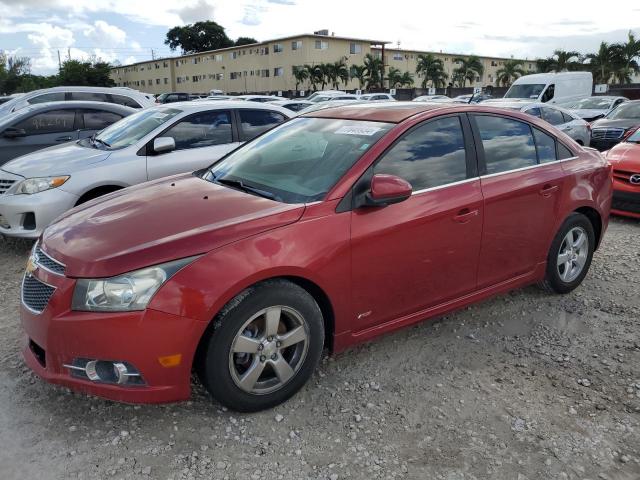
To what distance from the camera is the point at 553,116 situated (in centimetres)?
1175

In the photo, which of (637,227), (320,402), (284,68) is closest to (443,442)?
(320,402)

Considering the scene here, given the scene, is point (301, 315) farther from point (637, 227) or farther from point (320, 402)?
point (637, 227)

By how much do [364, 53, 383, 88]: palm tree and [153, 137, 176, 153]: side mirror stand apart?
166 ft

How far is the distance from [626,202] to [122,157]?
6269 millimetres

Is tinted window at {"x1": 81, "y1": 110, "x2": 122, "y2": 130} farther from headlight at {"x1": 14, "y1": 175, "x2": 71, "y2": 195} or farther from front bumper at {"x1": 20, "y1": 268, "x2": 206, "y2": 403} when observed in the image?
front bumper at {"x1": 20, "y1": 268, "x2": 206, "y2": 403}

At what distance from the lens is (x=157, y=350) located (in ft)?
8.29

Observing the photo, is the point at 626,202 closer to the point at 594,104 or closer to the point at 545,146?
the point at 545,146

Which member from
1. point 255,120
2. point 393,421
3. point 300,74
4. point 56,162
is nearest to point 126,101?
point 255,120

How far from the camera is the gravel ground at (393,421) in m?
2.53

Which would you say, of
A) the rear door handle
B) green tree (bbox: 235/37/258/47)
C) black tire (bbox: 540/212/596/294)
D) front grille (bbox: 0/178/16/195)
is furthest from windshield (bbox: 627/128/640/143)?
green tree (bbox: 235/37/258/47)

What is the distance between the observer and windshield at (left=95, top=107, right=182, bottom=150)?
6.04 m

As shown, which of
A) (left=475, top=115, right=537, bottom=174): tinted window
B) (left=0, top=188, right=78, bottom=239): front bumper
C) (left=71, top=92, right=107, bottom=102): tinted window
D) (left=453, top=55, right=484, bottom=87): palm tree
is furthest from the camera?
(left=453, top=55, right=484, bottom=87): palm tree

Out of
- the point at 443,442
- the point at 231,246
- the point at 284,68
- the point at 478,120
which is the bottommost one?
the point at 443,442

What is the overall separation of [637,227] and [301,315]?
5844mm
